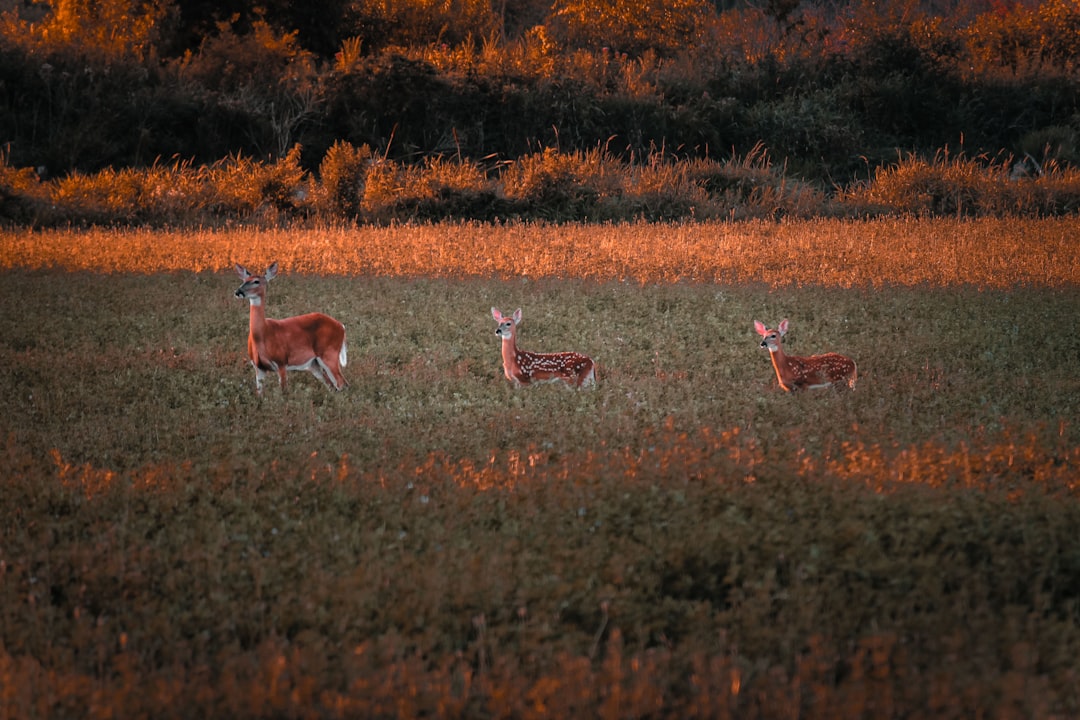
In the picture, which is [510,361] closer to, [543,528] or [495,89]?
[543,528]

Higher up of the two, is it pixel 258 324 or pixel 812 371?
pixel 258 324

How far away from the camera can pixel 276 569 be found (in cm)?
647

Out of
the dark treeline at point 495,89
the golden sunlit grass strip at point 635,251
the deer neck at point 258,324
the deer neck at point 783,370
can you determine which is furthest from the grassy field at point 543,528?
the dark treeline at point 495,89

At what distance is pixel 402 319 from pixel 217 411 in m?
4.98

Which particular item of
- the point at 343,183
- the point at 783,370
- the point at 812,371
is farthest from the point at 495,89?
the point at 812,371

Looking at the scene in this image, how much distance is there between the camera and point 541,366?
36.8 feet

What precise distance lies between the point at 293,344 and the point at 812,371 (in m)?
4.66

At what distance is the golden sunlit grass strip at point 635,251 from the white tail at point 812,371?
6.69 meters

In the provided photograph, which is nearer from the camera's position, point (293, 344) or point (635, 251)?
point (293, 344)

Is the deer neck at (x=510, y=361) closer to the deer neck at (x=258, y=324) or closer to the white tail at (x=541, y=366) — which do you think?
the white tail at (x=541, y=366)

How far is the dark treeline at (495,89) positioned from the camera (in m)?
34.5

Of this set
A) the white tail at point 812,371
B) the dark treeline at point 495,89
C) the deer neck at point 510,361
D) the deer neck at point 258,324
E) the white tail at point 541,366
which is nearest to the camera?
the deer neck at point 258,324

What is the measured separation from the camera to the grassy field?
5.30 meters

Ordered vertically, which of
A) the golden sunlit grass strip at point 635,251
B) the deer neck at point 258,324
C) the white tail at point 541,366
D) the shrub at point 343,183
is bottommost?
the shrub at point 343,183
